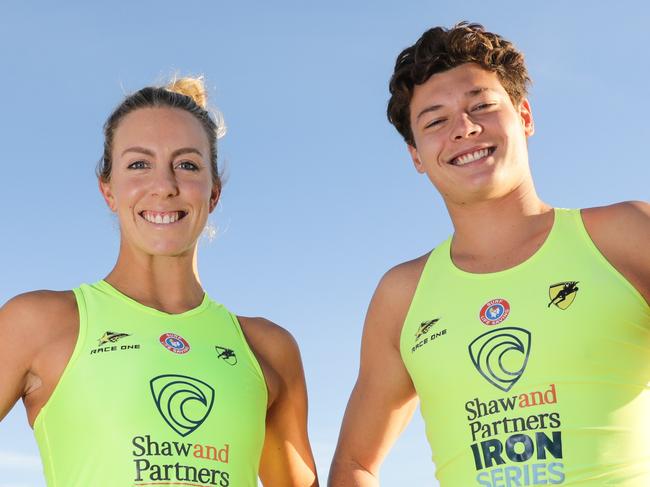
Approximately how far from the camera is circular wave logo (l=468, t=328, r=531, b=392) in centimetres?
494

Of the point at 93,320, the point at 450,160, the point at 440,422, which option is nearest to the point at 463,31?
the point at 450,160

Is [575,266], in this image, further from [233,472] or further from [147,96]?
[147,96]

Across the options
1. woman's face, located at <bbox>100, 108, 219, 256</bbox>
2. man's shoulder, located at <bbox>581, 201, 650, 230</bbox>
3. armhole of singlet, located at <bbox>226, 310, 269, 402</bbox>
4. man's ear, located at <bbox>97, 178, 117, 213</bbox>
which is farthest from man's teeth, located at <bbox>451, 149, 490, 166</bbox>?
man's ear, located at <bbox>97, 178, 117, 213</bbox>

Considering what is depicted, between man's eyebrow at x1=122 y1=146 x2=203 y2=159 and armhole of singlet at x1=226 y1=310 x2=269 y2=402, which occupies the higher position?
man's eyebrow at x1=122 y1=146 x2=203 y2=159

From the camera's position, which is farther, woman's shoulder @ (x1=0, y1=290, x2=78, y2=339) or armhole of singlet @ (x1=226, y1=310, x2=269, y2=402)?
armhole of singlet @ (x1=226, y1=310, x2=269, y2=402)

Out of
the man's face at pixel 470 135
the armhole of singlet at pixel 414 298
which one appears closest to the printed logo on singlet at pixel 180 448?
the armhole of singlet at pixel 414 298

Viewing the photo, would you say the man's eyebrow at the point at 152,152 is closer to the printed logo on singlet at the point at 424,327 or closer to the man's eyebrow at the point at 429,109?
the man's eyebrow at the point at 429,109

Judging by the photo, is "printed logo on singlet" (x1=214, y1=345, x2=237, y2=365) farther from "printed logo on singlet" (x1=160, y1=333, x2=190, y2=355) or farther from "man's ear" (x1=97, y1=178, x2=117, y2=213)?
"man's ear" (x1=97, y1=178, x2=117, y2=213)

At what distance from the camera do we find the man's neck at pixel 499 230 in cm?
547

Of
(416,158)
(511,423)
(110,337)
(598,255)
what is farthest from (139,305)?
(598,255)

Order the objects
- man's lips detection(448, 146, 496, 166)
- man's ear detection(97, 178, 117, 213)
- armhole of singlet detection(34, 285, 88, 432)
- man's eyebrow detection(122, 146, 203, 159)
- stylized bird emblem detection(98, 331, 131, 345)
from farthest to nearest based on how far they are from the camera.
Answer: man's ear detection(97, 178, 117, 213) → man's eyebrow detection(122, 146, 203, 159) → man's lips detection(448, 146, 496, 166) → stylized bird emblem detection(98, 331, 131, 345) → armhole of singlet detection(34, 285, 88, 432)

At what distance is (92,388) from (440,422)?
200 centimetres

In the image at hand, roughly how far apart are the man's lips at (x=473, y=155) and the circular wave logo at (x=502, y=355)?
1.09m

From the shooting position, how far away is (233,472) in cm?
516
